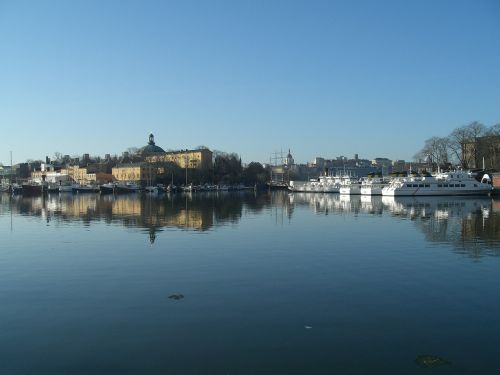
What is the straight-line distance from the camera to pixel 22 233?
98.0 ft

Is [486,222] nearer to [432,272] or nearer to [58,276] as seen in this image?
[432,272]

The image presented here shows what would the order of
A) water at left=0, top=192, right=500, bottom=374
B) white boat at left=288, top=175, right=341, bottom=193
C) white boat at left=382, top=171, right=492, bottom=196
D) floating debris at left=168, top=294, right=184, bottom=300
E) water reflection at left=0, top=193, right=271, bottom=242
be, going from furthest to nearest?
1. white boat at left=288, top=175, right=341, bottom=193
2. white boat at left=382, top=171, right=492, bottom=196
3. water reflection at left=0, top=193, right=271, bottom=242
4. floating debris at left=168, top=294, right=184, bottom=300
5. water at left=0, top=192, right=500, bottom=374

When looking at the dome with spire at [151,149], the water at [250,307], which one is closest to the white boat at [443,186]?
the water at [250,307]

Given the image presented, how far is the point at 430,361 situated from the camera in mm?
8695

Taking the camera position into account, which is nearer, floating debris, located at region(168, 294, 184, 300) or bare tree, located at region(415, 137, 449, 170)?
floating debris, located at region(168, 294, 184, 300)

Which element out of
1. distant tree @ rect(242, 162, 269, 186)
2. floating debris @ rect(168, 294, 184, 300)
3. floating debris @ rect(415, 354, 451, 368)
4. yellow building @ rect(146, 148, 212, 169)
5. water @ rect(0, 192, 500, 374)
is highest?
yellow building @ rect(146, 148, 212, 169)

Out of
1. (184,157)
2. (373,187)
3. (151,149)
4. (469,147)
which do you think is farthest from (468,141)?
(151,149)

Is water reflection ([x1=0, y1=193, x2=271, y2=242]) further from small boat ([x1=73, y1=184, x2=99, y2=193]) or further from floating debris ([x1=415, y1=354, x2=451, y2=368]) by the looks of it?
small boat ([x1=73, y1=184, x2=99, y2=193])

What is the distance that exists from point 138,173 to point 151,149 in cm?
3322

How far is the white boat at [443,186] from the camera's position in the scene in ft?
268

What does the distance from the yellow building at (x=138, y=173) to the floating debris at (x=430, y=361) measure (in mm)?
144177

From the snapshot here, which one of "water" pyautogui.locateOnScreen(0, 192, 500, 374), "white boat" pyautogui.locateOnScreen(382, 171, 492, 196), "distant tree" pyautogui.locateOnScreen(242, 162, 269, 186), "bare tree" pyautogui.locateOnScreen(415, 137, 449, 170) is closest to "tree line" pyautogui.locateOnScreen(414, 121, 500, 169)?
"bare tree" pyautogui.locateOnScreen(415, 137, 449, 170)

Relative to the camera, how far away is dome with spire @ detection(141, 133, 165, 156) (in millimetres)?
182625

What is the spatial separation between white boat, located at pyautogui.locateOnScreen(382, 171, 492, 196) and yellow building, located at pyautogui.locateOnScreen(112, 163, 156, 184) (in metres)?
89.4
